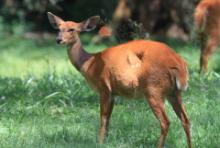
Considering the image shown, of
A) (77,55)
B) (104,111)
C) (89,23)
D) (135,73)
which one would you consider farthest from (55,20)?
(135,73)

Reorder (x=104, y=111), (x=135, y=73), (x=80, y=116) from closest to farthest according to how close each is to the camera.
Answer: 1. (x=135, y=73)
2. (x=104, y=111)
3. (x=80, y=116)

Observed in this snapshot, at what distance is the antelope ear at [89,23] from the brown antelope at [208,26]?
4.06 metres

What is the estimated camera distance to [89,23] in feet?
23.3

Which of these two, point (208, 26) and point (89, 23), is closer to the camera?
point (89, 23)

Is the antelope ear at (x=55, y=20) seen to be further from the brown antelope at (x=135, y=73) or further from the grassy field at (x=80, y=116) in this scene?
the grassy field at (x=80, y=116)

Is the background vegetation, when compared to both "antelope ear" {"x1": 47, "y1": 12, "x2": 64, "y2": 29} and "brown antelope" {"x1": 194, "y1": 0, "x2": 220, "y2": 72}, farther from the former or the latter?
"antelope ear" {"x1": 47, "y1": 12, "x2": 64, "y2": 29}

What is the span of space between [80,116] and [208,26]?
3778 mm

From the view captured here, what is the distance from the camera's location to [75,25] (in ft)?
22.9

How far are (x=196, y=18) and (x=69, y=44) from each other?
14.9ft

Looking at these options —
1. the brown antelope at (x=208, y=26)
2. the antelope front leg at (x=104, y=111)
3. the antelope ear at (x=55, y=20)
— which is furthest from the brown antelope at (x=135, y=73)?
the brown antelope at (x=208, y=26)

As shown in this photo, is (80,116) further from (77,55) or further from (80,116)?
(77,55)

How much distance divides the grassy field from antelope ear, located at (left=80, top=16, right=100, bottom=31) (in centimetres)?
98

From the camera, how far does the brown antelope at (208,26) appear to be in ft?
35.9

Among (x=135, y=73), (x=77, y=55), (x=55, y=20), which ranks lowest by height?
(x=77, y=55)
